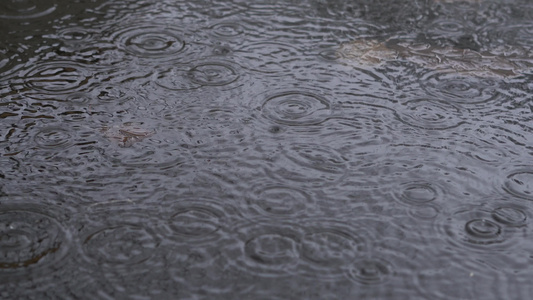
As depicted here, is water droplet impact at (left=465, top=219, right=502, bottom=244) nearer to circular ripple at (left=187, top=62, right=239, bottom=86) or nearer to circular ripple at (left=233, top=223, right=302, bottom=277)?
circular ripple at (left=233, top=223, right=302, bottom=277)

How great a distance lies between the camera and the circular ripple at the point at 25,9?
3430 millimetres

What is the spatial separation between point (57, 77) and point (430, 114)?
1648 mm

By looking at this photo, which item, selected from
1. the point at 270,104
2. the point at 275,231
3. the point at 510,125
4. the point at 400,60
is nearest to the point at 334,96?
the point at 270,104

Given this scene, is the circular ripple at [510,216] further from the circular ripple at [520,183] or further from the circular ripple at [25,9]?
the circular ripple at [25,9]

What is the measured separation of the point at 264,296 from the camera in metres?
1.88

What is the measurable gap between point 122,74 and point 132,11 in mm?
710

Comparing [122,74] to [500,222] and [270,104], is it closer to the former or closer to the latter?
[270,104]

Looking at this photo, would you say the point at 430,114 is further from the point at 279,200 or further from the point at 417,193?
the point at 279,200

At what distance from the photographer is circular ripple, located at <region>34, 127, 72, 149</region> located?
2508mm

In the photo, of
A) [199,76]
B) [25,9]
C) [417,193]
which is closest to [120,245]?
[417,193]

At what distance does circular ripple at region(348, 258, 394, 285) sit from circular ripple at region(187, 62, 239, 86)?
48.4 inches

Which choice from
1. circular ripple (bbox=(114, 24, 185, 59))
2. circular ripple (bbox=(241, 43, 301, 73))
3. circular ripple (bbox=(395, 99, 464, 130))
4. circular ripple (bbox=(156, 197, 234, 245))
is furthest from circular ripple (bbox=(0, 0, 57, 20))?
Result: circular ripple (bbox=(395, 99, 464, 130))

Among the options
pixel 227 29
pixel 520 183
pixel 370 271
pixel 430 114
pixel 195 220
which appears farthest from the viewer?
pixel 227 29

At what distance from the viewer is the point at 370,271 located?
198 cm
